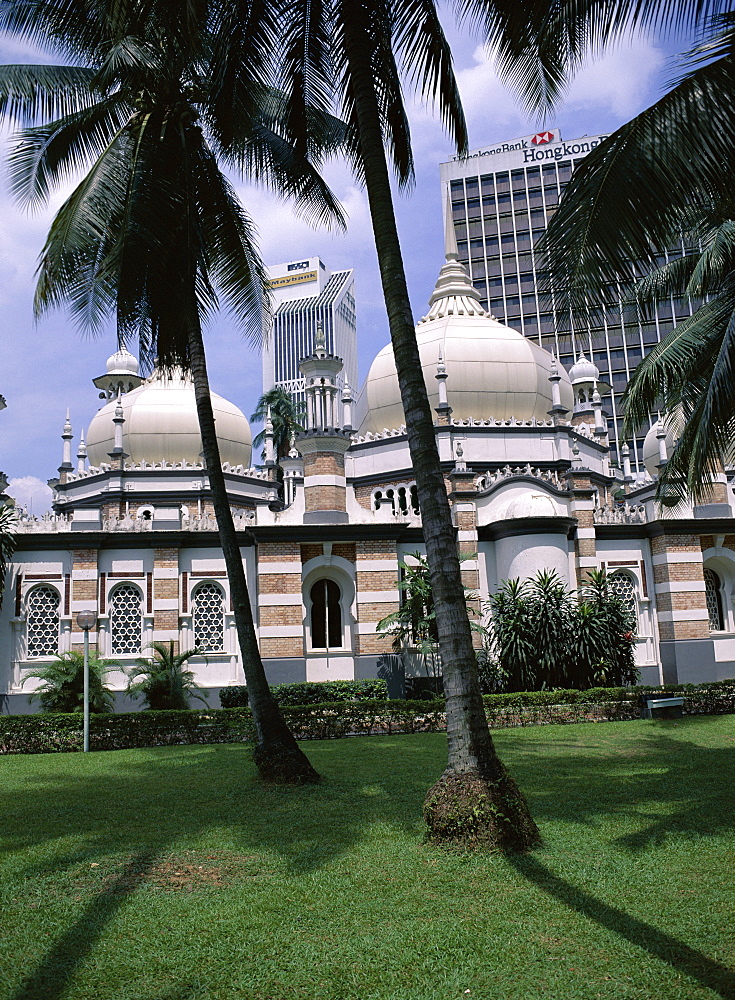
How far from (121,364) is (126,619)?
2210 centimetres

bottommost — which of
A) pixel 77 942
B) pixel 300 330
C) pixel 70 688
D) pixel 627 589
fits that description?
pixel 77 942

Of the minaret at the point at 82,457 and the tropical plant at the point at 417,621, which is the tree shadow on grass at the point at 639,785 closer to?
the tropical plant at the point at 417,621

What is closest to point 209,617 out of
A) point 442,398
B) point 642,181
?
point 442,398

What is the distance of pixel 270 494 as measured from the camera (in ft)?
130

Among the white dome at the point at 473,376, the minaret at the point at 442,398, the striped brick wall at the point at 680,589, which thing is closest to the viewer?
the striped brick wall at the point at 680,589

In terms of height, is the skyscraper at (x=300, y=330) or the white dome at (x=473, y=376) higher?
the skyscraper at (x=300, y=330)

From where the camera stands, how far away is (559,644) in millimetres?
23938

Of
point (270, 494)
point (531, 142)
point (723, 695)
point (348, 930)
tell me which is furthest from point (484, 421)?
point (531, 142)

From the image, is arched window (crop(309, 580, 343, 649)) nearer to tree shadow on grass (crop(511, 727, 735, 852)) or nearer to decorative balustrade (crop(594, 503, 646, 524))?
decorative balustrade (crop(594, 503, 646, 524))

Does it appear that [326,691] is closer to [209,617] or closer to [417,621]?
[417,621]

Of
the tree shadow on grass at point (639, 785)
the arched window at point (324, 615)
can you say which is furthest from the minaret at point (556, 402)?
the tree shadow on grass at point (639, 785)

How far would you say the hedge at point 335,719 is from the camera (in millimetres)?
19719

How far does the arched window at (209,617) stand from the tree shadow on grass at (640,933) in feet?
64.1

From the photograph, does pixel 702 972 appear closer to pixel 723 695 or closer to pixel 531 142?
pixel 723 695
